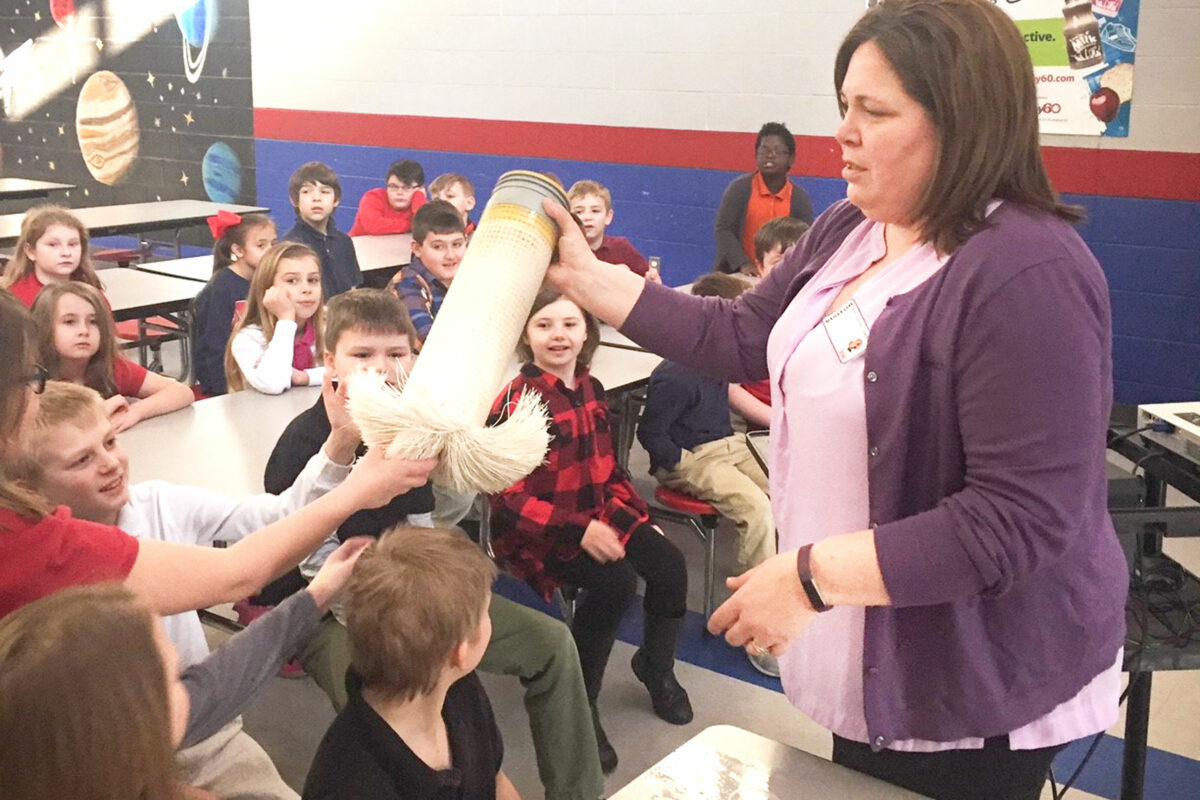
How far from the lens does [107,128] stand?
9.55 m

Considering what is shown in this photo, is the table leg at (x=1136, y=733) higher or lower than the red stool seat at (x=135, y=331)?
lower

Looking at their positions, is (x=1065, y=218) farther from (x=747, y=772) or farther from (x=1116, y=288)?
(x=1116, y=288)

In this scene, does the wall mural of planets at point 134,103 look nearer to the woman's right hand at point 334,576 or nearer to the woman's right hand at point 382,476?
the woman's right hand at point 334,576

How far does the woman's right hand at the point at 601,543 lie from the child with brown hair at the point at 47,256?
2.36 metres

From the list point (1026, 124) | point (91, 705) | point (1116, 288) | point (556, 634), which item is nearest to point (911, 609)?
point (1026, 124)

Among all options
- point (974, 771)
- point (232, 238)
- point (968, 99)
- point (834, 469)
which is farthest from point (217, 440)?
point (968, 99)

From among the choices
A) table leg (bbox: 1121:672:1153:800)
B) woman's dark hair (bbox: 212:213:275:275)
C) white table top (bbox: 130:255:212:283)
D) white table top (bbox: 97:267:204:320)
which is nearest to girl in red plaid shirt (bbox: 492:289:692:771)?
table leg (bbox: 1121:672:1153:800)

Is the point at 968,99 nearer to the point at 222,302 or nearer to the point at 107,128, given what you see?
the point at 222,302

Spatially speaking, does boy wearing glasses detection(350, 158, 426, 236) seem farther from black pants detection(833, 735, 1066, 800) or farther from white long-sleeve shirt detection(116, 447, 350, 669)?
black pants detection(833, 735, 1066, 800)

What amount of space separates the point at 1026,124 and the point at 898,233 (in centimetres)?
20

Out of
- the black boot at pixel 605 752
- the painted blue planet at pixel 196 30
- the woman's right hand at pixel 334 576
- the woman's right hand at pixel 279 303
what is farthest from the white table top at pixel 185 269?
the woman's right hand at pixel 334 576

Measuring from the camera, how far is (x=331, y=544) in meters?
2.57

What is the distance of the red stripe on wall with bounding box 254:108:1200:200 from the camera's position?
212 inches

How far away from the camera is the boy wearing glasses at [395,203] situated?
22.7 feet
